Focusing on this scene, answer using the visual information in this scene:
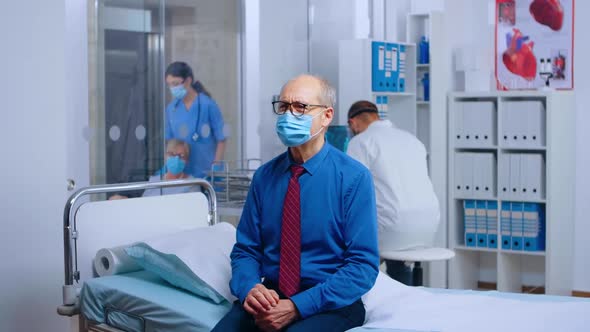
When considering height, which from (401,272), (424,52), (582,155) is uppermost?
(424,52)

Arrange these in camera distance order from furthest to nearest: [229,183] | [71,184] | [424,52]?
[424,52], [229,183], [71,184]

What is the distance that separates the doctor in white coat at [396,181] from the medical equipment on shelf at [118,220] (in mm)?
1295

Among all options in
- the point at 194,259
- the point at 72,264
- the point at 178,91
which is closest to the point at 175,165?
the point at 178,91

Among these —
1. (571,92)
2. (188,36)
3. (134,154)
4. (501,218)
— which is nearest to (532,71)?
(571,92)

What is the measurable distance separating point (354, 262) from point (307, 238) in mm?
182

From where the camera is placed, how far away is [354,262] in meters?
2.93

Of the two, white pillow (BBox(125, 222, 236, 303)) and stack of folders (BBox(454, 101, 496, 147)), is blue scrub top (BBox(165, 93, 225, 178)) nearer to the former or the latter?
white pillow (BBox(125, 222, 236, 303))

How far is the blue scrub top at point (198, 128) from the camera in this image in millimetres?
5371

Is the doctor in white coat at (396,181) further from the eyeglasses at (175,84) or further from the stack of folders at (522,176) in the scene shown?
the stack of folders at (522,176)

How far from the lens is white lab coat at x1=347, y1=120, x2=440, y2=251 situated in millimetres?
5141

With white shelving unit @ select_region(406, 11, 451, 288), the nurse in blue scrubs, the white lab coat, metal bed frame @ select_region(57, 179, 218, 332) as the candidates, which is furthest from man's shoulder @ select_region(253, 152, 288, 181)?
white shelving unit @ select_region(406, 11, 451, 288)

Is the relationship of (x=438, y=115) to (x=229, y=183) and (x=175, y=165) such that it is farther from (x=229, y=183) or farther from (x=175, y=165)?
(x=175, y=165)

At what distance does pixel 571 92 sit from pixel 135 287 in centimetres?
430

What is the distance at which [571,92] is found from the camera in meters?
6.58
